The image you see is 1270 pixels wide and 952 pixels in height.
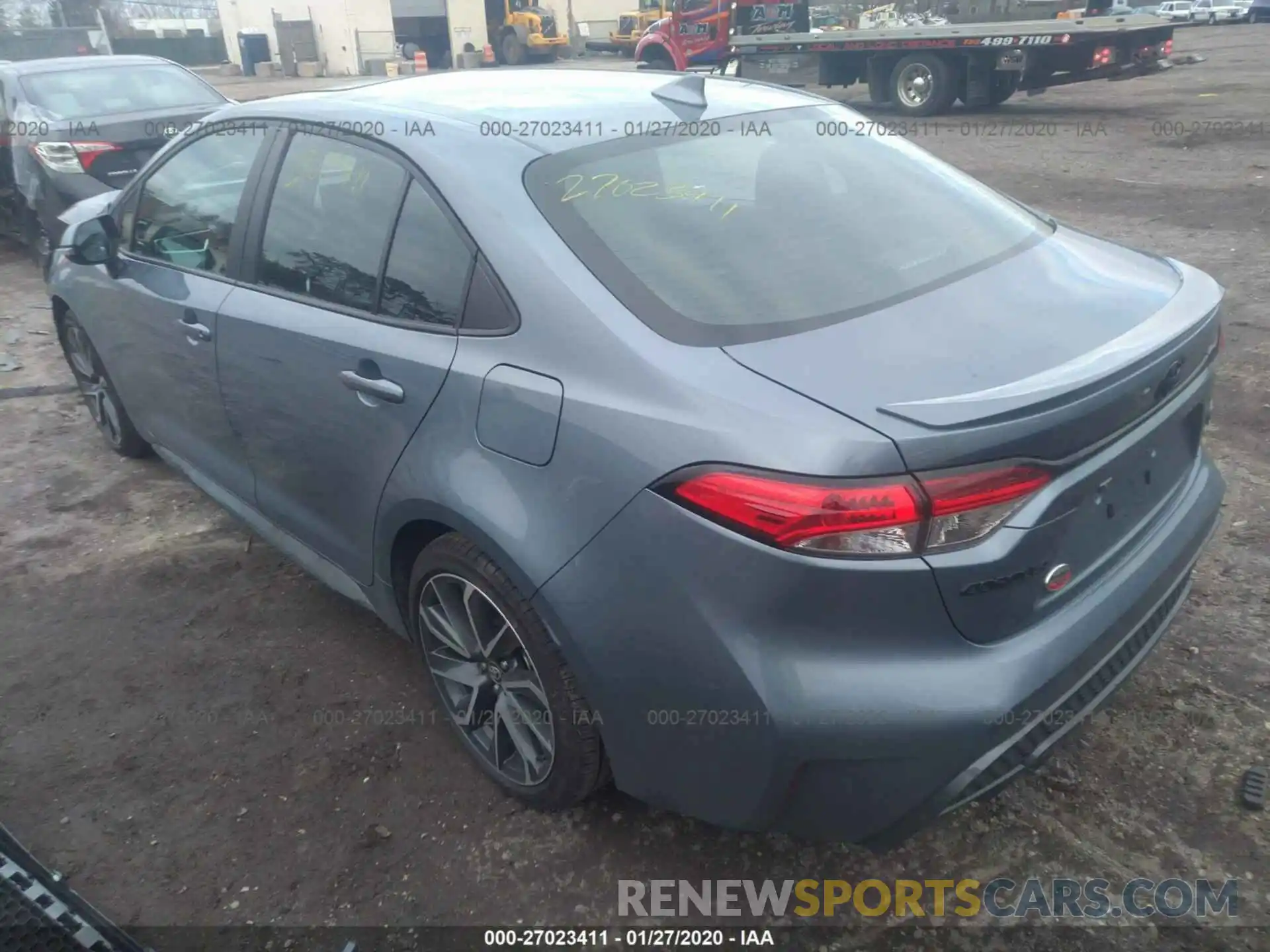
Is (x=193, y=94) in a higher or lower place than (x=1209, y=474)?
higher

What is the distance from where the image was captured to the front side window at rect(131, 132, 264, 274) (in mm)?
3256

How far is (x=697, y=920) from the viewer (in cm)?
232

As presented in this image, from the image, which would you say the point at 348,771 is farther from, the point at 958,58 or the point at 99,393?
the point at 958,58

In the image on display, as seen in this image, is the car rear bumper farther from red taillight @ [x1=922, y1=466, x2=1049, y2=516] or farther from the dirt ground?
the dirt ground

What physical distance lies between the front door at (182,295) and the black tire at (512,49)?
3377 cm

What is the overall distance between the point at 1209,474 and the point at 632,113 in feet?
6.00

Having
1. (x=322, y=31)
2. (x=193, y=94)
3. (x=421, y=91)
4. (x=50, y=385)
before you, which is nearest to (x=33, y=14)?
(x=322, y=31)

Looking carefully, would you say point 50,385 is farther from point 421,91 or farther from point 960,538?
point 960,538

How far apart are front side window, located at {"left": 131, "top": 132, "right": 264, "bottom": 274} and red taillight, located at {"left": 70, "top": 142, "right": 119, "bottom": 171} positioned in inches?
161

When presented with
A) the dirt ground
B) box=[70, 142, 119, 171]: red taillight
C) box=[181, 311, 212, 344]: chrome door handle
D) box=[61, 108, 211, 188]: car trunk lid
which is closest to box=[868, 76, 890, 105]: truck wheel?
box=[61, 108, 211, 188]: car trunk lid

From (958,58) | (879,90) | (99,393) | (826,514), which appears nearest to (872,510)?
(826,514)

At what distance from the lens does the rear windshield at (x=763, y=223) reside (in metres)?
2.15

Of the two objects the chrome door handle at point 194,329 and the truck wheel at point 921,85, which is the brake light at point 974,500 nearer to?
the chrome door handle at point 194,329

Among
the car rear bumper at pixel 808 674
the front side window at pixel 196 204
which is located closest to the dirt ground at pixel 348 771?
the car rear bumper at pixel 808 674
